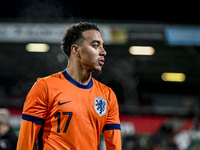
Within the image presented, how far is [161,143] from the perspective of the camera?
9000 millimetres

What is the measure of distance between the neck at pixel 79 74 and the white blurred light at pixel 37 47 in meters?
9.49

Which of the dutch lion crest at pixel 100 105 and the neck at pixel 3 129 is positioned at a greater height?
the dutch lion crest at pixel 100 105

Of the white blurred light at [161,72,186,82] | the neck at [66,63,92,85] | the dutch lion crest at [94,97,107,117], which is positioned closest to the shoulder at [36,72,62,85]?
the neck at [66,63,92,85]

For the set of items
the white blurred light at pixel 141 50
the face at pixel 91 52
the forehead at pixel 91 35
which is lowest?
the face at pixel 91 52

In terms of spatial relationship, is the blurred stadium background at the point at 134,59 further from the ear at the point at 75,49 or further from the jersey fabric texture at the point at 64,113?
the jersey fabric texture at the point at 64,113

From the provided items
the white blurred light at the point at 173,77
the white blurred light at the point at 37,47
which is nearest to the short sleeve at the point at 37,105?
the white blurred light at the point at 37,47

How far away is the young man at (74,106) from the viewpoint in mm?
2230

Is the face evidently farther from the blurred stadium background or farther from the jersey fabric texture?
the blurred stadium background

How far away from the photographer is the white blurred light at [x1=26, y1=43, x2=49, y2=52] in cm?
1188

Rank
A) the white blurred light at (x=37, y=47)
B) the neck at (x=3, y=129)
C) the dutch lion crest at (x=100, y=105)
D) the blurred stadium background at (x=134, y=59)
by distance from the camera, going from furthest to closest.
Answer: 1. the white blurred light at (x=37, y=47)
2. the blurred stadium background at (x=134, y=59)
3. the neck at (x=3, y=129)
4. the dutch lion crest at (x=100, y=105)

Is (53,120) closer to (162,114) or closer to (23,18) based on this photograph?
(23,18)

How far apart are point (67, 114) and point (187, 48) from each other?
1023 cm

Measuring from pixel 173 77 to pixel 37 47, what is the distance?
24.3ft

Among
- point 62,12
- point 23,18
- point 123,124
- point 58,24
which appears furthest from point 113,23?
point 62,12
